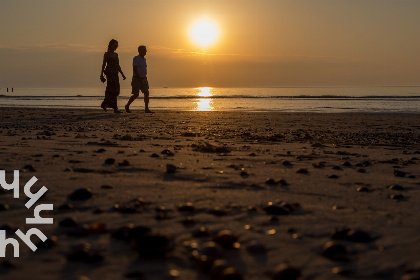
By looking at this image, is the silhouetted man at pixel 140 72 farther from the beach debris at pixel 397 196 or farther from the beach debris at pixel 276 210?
the beach debris at pixel 276 210

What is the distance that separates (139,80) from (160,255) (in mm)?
14048

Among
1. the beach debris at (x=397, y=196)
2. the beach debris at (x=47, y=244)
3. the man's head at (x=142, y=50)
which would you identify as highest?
the man's head at (x=142, y=50)

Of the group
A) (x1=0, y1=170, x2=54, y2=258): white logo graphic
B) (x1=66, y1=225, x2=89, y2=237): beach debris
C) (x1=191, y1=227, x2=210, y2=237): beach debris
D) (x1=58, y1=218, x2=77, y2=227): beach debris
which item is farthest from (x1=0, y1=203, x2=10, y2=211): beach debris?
(x1=191, y1=227, x2=210, y2=237): beach debris

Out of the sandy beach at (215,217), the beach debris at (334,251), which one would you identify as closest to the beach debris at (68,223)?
the sandy beach at (215,217)

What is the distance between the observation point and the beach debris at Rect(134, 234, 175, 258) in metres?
2.60

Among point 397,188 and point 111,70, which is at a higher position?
point 111,70

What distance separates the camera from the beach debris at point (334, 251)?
8.61ft

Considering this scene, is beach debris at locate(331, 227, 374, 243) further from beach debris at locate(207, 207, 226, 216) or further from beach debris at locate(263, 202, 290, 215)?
beach debris at locate(207, 207, 226, 216)

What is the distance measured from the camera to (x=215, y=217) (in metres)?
3.36

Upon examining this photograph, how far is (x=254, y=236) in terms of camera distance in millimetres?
2957

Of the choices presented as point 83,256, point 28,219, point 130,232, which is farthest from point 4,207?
point 83,256

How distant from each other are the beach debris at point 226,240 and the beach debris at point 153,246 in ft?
0.86

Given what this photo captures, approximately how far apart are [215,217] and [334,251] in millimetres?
948

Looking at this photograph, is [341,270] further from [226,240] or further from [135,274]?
[135,274]
